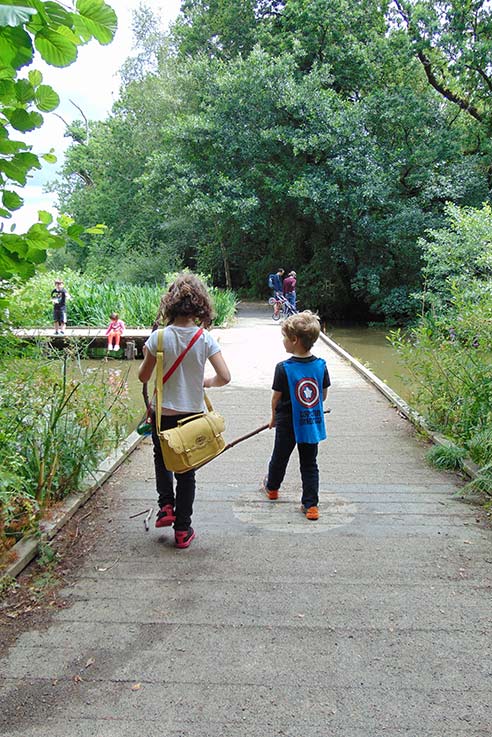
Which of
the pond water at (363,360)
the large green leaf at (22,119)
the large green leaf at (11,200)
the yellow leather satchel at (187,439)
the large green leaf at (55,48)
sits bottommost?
the pond water at (363,360)

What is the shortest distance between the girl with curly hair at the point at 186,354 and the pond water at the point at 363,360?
265 centimetres

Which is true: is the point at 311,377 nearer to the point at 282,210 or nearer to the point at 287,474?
the point at 287,474

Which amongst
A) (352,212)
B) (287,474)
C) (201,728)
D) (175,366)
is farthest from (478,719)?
(352,212)

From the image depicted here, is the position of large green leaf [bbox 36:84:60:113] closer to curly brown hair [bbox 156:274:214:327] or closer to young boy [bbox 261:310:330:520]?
curly brown hair [bbox 156:274:214:327]

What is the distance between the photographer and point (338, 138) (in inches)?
870

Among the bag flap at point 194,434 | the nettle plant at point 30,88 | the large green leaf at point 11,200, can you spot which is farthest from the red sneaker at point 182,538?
the large green leaf at point 11,200

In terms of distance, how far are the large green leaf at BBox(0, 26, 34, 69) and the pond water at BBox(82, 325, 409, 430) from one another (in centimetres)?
432

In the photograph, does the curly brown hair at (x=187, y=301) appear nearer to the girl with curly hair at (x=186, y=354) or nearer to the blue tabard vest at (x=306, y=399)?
the girl with curly hair at (x=186, y=354)

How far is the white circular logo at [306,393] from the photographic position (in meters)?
3.89

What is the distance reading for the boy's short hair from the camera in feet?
12.6

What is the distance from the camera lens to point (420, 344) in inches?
241

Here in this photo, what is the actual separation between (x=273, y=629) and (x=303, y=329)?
1887 millimetres

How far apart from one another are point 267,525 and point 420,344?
3069mm

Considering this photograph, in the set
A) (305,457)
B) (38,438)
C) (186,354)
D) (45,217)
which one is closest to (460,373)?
(305,457)
